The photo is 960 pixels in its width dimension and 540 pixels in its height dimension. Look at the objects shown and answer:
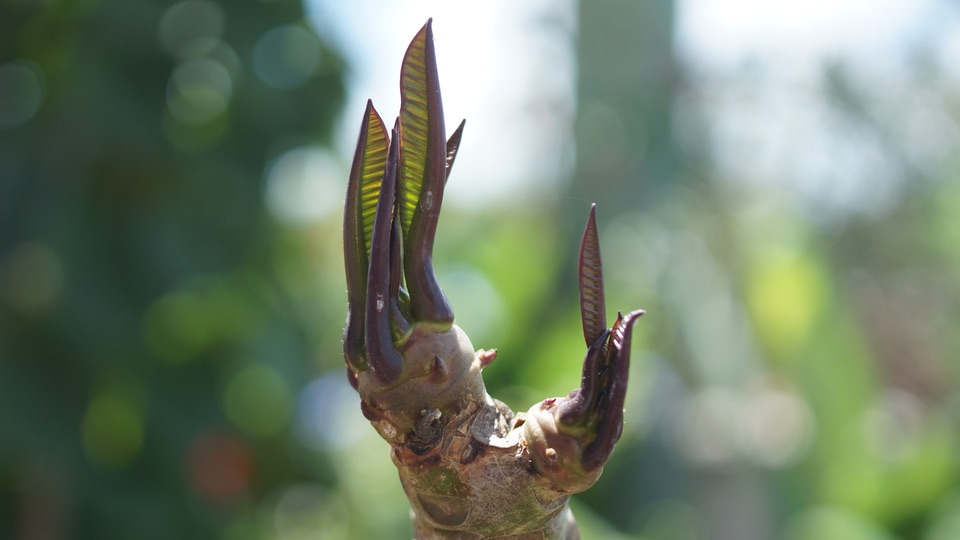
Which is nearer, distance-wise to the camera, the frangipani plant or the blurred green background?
the frangipani plant

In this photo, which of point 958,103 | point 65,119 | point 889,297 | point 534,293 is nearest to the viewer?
point 65,119

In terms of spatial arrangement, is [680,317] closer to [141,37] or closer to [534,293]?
[534,293]

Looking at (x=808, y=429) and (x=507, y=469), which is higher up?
(x=507, y=469)

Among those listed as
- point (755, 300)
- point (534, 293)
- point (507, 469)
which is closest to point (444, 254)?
point (534, 293)

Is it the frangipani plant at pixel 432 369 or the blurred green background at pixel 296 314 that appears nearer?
the frangipani plant at pixel 432 369
